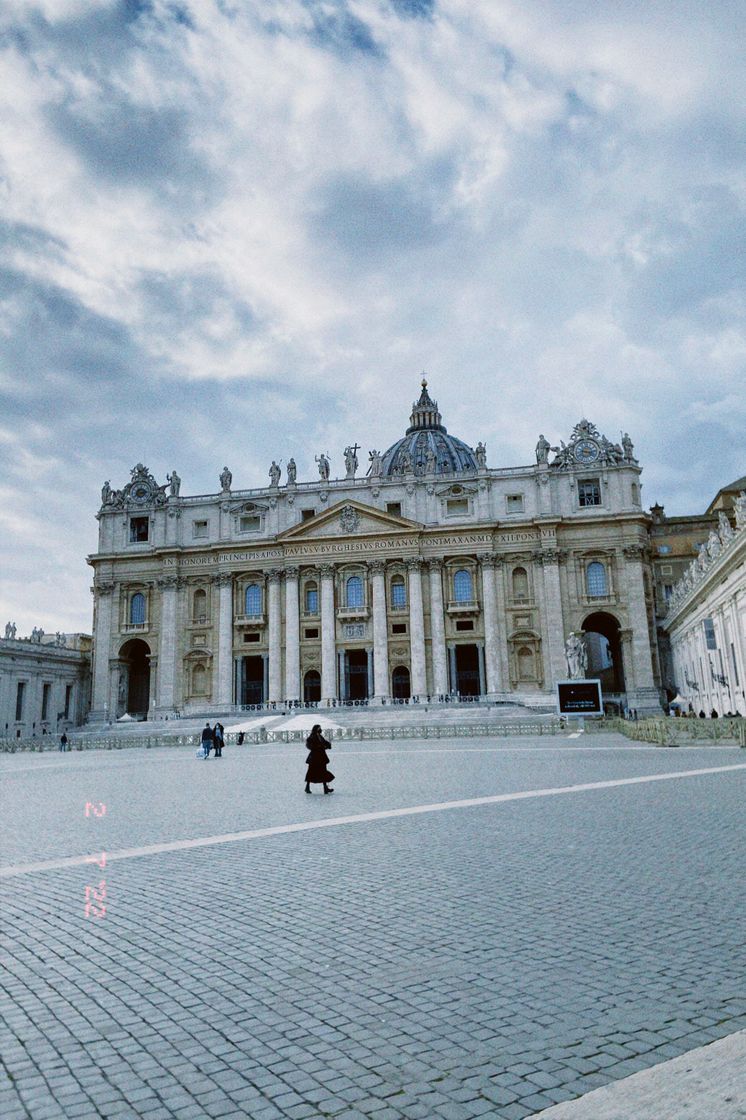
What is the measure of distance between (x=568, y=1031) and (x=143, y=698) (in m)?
72.7

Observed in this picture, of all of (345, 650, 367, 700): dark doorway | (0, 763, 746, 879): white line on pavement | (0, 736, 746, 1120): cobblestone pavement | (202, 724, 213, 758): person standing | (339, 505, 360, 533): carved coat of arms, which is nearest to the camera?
(0, 736, 746, 1120): cobblestone pavement

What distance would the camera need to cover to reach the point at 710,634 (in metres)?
40.6

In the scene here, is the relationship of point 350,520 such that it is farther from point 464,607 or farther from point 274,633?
point 464,607

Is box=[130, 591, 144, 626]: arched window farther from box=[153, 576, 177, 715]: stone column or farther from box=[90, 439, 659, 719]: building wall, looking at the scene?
box=[153, 576, 177, 715]: stone column

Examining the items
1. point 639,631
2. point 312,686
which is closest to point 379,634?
point 312,686

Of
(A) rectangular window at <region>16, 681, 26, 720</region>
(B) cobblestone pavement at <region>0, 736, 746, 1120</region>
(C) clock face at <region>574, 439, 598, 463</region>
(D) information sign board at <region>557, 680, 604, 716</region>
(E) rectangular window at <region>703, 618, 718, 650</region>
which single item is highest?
(C) clock face at <region>574, 439, 598, 463</region>

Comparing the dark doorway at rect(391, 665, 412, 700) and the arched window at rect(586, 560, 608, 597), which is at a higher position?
the arched window at rect(586, 560, 608, 597)

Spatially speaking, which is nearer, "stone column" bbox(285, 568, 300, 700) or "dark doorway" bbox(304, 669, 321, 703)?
"stone column" bbox(285, 568, 300, 700)

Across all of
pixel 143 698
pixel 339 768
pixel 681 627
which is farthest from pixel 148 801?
pixel 143 698

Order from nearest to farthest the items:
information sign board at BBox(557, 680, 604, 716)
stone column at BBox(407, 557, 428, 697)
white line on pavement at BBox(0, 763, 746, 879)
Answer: white line on pavement at BBox(0, 763, 746, 879), information sign board at BBox(557, 680, 604, 716), stone column at BBox(407, 557, 428, 697)

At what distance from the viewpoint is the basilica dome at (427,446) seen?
8912cm

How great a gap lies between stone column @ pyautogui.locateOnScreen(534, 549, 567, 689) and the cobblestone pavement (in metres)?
50.7

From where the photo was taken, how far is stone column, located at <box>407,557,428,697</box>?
61.4 metres

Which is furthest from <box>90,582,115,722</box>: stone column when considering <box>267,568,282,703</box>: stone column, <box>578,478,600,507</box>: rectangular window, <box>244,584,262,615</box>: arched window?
<box>578,478,600,507</box>: rectangular window
